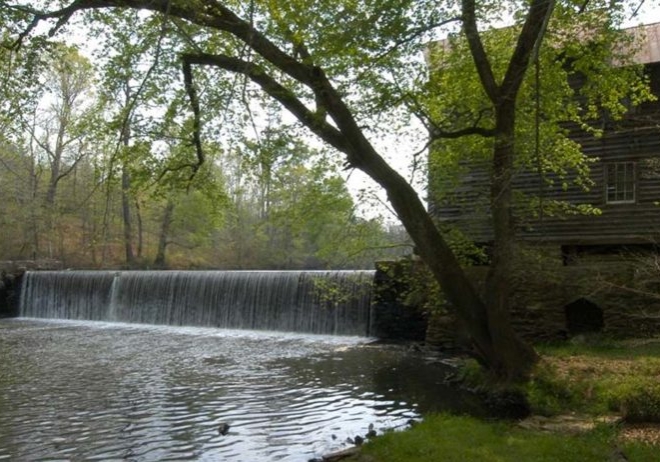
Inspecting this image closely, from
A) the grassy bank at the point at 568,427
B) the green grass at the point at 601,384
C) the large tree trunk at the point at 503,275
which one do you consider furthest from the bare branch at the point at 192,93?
the green grass at the point at 601,384

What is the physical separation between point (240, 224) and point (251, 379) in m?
32.3

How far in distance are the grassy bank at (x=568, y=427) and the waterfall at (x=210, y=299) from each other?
7.87m

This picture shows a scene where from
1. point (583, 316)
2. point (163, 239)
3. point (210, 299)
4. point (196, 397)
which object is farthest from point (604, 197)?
point (163, 239)

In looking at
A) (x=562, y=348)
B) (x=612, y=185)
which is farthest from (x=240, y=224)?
(x=562, y=348)

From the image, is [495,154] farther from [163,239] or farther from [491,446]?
[163,239]

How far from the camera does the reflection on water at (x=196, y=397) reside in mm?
8492

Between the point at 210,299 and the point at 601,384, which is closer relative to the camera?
the point at 601,384

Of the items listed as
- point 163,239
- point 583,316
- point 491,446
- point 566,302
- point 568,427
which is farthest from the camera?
point 163,239

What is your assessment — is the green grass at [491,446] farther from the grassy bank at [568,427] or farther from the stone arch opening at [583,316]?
the stone arch opening at [583,316]

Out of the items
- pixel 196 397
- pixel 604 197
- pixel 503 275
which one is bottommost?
pixel 196 397

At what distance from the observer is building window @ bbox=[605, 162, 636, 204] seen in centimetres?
1752

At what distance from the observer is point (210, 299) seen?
2298 centimetres

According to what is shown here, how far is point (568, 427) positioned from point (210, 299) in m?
16.4

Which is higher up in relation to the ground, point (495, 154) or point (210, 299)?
point (495, 154)
